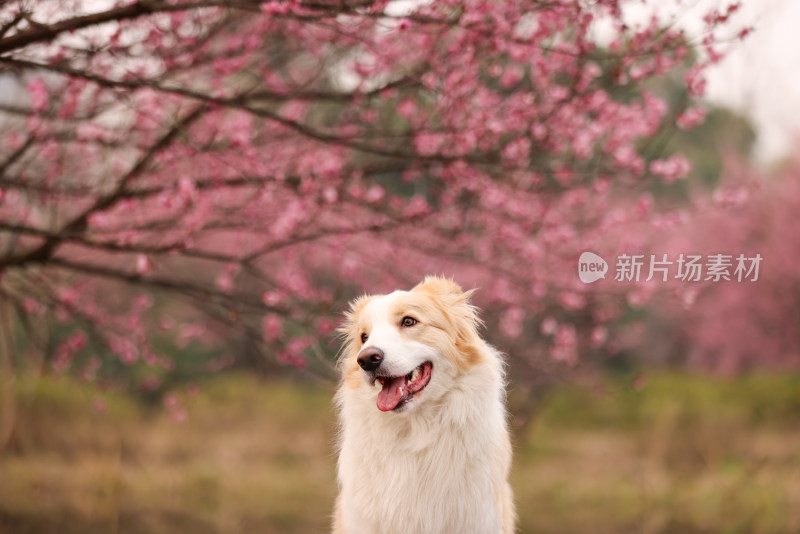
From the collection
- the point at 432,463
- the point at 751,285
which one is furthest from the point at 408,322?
the point at 751,285

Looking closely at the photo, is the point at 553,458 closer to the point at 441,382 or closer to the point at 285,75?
the point at 285,75

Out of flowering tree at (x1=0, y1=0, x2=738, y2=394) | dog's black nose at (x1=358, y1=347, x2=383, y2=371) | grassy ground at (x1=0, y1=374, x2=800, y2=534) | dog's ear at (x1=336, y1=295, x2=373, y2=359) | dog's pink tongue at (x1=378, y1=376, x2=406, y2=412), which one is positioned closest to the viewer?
dog's black nose at (x1=358, y1=347, x2=383, y2=371)

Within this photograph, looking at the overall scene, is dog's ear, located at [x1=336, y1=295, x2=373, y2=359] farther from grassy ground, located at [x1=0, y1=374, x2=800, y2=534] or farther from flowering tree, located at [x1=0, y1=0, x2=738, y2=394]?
grassy ground, located at [x1=0, y1=374, x2=800, y2=534]

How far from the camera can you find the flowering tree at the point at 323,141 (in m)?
3.83

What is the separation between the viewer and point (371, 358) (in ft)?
8.36

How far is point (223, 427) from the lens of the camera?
11.5 metres

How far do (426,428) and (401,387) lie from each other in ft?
0.81

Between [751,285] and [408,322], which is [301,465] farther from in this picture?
[751,285]

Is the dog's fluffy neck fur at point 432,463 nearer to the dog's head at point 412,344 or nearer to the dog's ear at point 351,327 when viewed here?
the dog's head at point 412,344

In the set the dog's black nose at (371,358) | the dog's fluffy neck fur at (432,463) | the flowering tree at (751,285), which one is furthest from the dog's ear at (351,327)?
the flowering tree at (751,285)

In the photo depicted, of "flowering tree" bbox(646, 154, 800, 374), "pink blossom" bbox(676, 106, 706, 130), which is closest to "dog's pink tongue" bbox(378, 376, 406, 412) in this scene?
"pink blossom" bbox(676, 106, 706, 130)

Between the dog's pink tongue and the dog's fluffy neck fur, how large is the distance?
161mm

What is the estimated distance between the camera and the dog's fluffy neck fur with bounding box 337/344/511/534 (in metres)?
2.79

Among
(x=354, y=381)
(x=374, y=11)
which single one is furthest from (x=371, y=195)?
(x=354, y=381)
